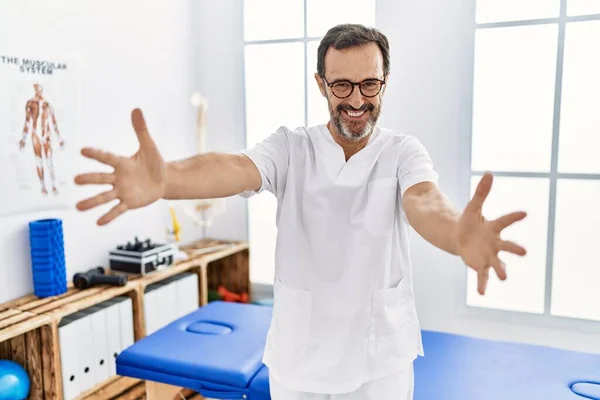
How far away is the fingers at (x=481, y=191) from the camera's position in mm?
868

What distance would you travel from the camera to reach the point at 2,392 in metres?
1.87

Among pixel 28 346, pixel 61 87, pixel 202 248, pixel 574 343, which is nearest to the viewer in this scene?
→ pixel 28 346

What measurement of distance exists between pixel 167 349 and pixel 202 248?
126 centimetres

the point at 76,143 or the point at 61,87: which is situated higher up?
the point at 61,87

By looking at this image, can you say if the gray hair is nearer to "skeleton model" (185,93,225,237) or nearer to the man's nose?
the man's nose

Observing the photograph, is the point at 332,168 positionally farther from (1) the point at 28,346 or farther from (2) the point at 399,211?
(1) the point at 28,346

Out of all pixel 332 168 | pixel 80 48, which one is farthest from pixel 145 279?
pixel 332 168

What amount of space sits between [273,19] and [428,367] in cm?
228

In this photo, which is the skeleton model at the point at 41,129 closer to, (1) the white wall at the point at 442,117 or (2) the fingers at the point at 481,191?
(1) the white wall at the point at 442,117

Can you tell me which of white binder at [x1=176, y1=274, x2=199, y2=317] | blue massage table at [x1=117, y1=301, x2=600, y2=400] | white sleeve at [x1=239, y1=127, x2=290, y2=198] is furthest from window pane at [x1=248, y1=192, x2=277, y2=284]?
white sleeve at [x1=239, y1=127, x2=290, y2=198]

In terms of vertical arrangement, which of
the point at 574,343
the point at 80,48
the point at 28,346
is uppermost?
the point at 80,48

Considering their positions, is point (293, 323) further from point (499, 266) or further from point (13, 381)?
point (13, 381)

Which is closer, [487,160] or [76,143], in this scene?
[76,143]

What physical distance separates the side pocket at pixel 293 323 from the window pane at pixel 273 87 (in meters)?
1.94
